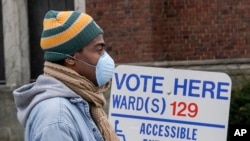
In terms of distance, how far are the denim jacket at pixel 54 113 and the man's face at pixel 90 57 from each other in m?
0.13

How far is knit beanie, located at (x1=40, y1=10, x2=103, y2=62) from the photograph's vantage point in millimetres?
3188

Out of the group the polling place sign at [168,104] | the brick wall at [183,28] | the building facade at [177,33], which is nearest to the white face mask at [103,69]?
the polling place sign at [168,104]

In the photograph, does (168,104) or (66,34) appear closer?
(66,34)

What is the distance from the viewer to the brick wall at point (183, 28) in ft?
36.9

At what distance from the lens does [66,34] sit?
3191 millimetres

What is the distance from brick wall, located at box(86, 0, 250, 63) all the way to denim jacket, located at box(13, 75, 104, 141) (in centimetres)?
815

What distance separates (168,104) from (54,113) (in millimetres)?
2625

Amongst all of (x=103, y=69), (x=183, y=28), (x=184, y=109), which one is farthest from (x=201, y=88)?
(x=183, y=28)

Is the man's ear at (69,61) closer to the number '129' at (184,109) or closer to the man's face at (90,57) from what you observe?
the man's face at (90,57)

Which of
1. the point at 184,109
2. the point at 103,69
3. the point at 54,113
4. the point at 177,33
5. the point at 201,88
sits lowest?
the point at 177,33

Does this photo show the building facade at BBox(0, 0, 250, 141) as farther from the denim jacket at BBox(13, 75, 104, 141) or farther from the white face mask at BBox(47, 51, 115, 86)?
the denim jacket at BBox(13, 75, 104, 141)

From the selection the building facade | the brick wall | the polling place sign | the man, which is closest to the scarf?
the man

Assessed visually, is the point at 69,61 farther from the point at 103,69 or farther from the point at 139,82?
the point at 139,82

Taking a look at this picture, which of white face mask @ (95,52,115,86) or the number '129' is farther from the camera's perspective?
the number '129'
